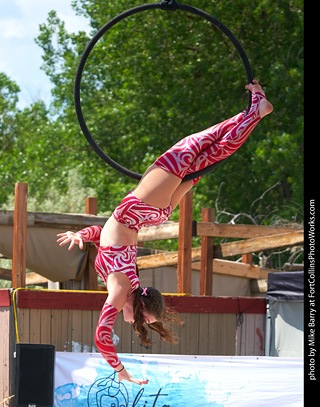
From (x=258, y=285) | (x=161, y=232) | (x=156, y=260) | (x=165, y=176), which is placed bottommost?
(x=258, y=285)

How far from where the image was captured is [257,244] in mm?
10133

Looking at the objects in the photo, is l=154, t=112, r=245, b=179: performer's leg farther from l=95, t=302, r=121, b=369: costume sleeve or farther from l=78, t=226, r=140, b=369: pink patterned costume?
l=95, t=302, r=121, b=369: costume sleeve

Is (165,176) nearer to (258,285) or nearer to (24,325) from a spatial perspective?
(24,325)

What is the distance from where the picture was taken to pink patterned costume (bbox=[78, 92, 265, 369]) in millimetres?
5070

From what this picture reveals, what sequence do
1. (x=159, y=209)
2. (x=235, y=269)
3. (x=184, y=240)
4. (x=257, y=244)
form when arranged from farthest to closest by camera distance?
1. (x=235, y=269)
2. (x=257, y=244)
3. (x=184, y=240)
4. (x=159, y=209)

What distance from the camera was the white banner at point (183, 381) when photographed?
8.20 meters

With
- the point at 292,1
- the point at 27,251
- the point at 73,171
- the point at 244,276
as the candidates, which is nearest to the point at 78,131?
the point at 73,171

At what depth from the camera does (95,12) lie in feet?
73.8

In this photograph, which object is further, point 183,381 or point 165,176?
point 183,381

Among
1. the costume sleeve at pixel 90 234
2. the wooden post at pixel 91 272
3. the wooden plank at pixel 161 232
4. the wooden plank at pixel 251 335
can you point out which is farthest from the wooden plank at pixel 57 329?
the costume sleeve at pixel 90 234

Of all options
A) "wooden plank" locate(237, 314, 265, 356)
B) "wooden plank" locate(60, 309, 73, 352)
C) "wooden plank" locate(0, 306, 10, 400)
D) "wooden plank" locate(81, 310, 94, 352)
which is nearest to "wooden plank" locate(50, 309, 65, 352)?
"wooden plank" locate(60, 309, 73, 352)

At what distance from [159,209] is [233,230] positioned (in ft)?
16.4

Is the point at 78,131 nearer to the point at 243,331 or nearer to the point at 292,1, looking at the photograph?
the point at 292,1
